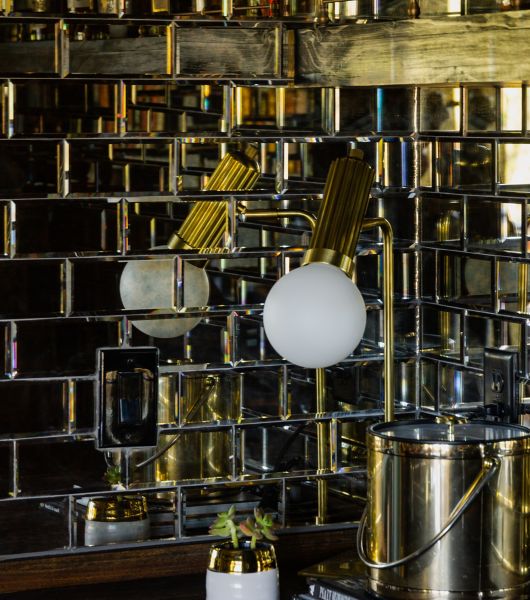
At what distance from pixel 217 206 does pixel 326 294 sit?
44 cm

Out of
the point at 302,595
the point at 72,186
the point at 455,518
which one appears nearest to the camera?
the point at 455,518

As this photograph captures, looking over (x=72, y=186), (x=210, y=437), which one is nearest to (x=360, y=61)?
(x=72, y=186)

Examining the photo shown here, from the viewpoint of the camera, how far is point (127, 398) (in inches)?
80.0

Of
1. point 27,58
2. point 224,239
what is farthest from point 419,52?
point 27,58

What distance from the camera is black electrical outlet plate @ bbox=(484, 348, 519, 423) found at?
193 centimetres

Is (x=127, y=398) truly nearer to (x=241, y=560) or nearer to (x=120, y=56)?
(x=241, y=560)

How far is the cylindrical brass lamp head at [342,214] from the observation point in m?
1.72

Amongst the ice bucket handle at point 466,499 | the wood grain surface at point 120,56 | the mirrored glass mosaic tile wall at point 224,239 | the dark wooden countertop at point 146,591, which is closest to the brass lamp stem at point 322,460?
the mirrored glass mosaic tile wall at point 224,239

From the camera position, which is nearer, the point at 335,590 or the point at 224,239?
the point at 335,590

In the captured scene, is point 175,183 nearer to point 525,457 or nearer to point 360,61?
point 360,61

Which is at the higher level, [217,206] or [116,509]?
[217,206]

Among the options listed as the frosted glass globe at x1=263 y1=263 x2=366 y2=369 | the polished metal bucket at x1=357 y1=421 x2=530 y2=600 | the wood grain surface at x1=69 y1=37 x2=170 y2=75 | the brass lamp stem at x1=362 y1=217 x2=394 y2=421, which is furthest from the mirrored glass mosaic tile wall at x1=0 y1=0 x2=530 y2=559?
the frosted glass globe at x1=263 y1=263 x2=366 y2=369

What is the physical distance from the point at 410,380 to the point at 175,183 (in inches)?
20.0

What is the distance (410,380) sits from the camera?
2.21 meters
